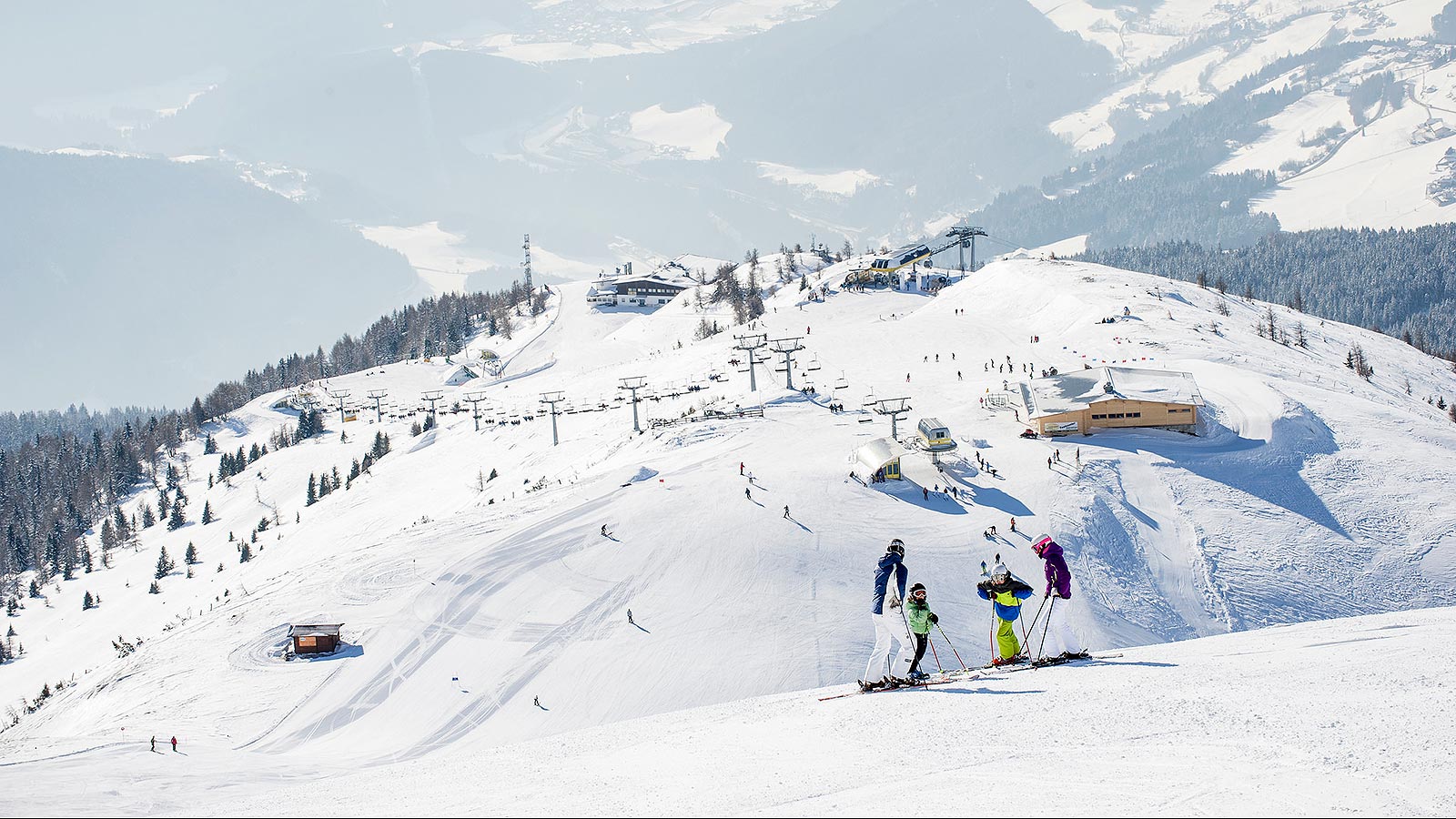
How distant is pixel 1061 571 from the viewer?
66.2 ft

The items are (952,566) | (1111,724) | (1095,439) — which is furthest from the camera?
(1095,439)

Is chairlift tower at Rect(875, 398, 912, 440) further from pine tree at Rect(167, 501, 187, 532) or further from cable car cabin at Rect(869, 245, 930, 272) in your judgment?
pine tree at Rect(167, 501, 187, 532)

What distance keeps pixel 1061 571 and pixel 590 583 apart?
28326 millimetres

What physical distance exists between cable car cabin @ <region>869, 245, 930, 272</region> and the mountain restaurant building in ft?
200

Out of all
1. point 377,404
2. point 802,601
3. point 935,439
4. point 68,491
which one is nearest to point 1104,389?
point 935,439

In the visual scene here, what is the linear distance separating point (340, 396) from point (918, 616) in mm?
110619

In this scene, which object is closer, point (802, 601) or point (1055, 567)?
point (1055, 567)

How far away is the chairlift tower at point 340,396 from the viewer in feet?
380

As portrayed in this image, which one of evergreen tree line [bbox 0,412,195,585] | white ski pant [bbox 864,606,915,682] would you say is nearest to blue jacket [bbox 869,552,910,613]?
white ski pant [bbox 864,606,915,682]

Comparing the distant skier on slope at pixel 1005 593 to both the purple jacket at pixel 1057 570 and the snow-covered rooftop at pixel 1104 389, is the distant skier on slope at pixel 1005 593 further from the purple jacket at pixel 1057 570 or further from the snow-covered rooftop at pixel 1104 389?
the snow-covered rooftop at pixel 1104 389

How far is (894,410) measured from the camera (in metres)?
64.1

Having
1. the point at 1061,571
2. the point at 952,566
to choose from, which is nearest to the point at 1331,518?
the point at 952,566

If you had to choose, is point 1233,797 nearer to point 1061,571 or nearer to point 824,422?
point 1061,571

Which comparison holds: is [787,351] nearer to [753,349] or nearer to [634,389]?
[753,349]
